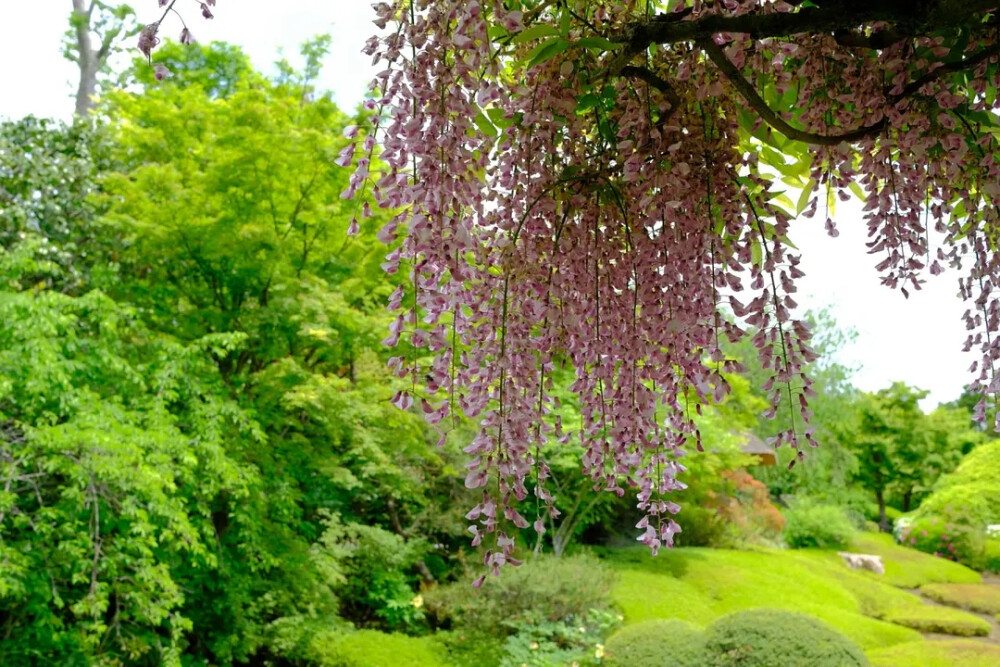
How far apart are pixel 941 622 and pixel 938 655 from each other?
2747 millimetres

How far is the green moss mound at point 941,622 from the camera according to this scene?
8.29 meters

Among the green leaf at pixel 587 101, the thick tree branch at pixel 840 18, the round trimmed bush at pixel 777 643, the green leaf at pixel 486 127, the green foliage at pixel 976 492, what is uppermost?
the green foliage at pixel 976 492

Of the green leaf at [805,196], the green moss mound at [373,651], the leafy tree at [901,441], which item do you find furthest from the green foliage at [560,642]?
the leafy tree at [901,441]

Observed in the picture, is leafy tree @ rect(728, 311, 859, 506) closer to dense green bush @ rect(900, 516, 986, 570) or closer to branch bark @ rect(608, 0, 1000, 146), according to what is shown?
dense green bush @ rect(900, 516, 986, 570)

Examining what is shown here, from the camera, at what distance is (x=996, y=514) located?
12500 millimetres

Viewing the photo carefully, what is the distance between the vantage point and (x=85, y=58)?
9641mm

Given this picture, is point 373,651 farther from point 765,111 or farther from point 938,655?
point 765,111

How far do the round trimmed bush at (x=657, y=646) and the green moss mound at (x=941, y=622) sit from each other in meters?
4.48

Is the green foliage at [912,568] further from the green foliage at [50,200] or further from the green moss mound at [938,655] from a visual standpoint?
the green foliage at [50,200]

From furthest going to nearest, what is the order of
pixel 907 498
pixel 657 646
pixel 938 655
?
pixel 907 498 < pixel 938 655 < pixel 657 646

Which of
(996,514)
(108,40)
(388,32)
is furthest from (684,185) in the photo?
(996,514)

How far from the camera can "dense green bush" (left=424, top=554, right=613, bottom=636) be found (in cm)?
620

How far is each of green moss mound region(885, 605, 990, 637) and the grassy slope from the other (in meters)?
0.02

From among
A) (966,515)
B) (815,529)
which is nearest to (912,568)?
(815,529)
